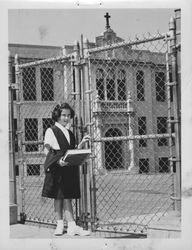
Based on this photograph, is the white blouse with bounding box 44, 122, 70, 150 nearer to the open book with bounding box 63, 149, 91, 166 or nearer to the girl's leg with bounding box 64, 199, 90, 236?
the open book with bounding box 63, 149, 91, 166

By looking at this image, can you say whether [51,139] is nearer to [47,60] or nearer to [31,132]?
[31,132]

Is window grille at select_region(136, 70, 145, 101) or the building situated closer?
the building

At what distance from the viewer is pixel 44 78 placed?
5.62 meters

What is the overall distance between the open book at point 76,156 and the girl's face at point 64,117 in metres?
0.32

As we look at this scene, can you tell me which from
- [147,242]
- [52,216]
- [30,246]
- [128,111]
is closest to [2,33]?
[128,111]

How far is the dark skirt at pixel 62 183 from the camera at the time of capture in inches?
195

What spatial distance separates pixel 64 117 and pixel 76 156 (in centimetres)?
42

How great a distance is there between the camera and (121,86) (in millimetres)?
5340

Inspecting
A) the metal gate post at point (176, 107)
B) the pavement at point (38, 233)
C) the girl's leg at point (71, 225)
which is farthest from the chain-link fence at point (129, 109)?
the metal gate post at point (176, 107)

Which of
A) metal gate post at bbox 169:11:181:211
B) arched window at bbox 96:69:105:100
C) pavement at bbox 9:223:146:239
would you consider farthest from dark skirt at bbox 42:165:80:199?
metal gate post at bbox 169:11:181:211

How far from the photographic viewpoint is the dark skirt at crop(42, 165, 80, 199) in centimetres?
496

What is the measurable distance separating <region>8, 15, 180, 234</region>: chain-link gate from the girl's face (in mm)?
112

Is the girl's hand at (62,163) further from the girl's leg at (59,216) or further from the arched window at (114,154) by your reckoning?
the arched window at (114,154)

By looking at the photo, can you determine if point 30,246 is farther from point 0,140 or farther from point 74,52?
point 74,52
